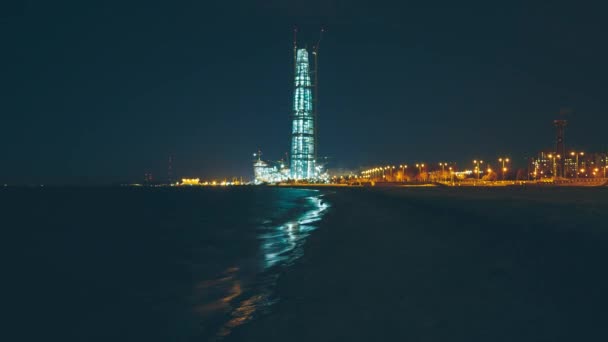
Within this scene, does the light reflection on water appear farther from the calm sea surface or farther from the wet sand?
the wet sand

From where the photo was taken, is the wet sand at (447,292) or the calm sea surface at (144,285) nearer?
the wet sand at (447,292)

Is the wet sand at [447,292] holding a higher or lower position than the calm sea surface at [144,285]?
higher

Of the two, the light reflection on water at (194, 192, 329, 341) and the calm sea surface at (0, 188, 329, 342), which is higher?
the light reflection on water at (194, 192, 329, 341)

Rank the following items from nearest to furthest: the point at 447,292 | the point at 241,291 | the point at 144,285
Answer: the point at 447,292 < the point at 241,291 < the point at 144,285

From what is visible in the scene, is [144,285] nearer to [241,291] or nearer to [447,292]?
[241,291]

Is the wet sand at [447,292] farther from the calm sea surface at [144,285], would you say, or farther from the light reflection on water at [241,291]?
the calm sea surface at [144,285]

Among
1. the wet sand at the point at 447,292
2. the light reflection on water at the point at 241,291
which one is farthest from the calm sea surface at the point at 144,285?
the wet sand at the point at 447,292

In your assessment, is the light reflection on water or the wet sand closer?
the wet sand

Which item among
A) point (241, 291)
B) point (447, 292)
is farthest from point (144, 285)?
point (447, 292)

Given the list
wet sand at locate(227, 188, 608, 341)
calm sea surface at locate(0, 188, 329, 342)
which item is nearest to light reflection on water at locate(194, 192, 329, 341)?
calm sea surface at locate(0, 188, 329, 342)

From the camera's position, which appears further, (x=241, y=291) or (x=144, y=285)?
(x=144, y=285)

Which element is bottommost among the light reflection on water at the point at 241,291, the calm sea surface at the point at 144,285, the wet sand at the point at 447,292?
the calm sea surface at the point at 144,285

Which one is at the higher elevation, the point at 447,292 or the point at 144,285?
the point at 447,292

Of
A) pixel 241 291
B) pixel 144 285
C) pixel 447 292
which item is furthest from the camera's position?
pixel 144 285
